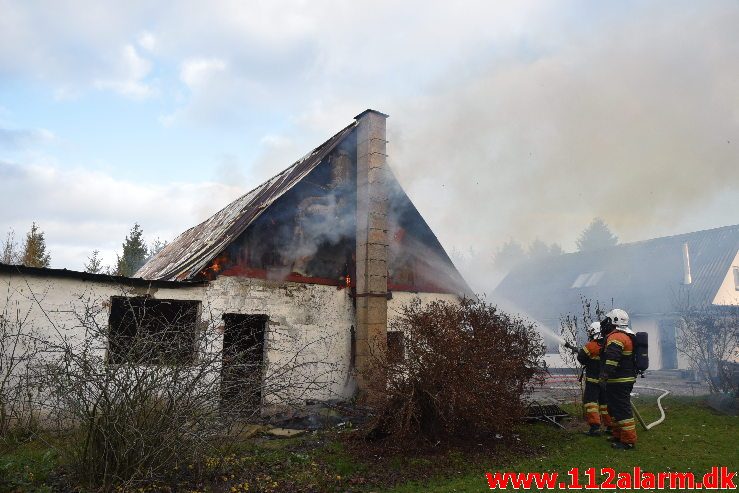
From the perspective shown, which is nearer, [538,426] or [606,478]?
[606,478]

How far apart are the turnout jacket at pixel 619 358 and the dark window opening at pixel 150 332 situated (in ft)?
18.2

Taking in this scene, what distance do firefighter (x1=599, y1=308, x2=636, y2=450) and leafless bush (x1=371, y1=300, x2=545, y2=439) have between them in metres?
1.29

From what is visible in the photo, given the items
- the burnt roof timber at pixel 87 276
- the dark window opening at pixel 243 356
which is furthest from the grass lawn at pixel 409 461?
the burnt roof timber at pixel 87 276

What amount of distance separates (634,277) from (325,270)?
60.2 feet

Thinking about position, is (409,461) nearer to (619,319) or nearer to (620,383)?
(620,383)

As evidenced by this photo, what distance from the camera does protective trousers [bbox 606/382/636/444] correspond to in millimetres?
7133

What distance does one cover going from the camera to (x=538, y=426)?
342 inches

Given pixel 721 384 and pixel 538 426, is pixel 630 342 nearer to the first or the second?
pixel 538 426

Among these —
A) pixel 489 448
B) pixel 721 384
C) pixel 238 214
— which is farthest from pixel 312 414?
pixel 721 384

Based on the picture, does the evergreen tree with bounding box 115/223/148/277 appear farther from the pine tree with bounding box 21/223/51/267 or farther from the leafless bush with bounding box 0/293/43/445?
the leafless bush with bounding box 0/293/43/445

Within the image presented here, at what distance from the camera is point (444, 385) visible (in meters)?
7.26

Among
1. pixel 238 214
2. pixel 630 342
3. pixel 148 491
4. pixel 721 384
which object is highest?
pixel 238 214

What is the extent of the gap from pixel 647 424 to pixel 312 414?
5.67 meters

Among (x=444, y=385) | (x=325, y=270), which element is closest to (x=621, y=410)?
(x=444, y=385)
